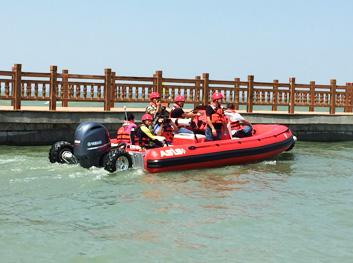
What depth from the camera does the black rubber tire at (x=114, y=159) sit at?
11820mm

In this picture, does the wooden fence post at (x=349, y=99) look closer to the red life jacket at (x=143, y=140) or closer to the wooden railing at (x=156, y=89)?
the wooden railing at (x=156, y=89)

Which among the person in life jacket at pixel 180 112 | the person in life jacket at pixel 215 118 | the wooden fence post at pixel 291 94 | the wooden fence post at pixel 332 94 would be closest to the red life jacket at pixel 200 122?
the person in life jacket at pixel 180 112

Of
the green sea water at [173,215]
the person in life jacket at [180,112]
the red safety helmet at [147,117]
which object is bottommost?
the green sea water at [173,215]

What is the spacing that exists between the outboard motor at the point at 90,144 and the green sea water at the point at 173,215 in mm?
224

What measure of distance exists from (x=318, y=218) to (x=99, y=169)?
4848 millimetres

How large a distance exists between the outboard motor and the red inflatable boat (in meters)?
0.44

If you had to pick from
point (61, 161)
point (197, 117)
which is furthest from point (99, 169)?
point (197, 117)

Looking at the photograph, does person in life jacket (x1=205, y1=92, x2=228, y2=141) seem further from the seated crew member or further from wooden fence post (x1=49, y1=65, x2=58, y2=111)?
wooden fence post (x1=49, y1=65, x2=58, y2=111)

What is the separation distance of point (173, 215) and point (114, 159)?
3.21 metres

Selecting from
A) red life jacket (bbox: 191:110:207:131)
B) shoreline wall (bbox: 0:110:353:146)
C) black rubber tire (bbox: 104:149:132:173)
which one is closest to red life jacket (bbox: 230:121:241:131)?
red life jacket (bbox: 191:110:207:131)

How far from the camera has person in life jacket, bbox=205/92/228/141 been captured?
13812mm

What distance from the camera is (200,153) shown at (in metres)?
13.1

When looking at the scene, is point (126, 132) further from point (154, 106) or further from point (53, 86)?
point (53, 86)

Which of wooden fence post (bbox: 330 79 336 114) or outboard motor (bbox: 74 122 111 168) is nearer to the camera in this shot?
outboard motor (bbox: 74 122 111 168)
